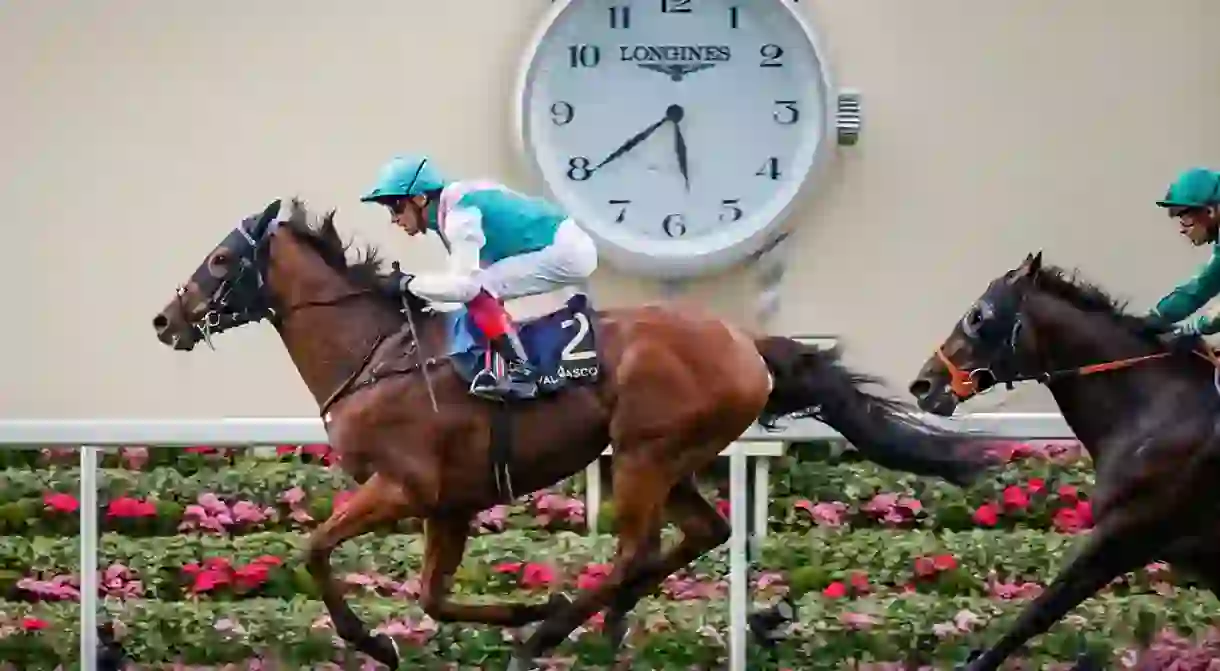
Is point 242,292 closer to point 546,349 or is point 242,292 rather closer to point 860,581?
point 546,349

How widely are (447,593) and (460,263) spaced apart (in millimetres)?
756

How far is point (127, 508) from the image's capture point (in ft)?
13.8

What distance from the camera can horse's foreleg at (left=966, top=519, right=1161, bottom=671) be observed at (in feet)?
11.8

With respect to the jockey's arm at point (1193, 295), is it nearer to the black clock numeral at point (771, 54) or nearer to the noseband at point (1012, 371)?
the noseband at point (1012, 371)

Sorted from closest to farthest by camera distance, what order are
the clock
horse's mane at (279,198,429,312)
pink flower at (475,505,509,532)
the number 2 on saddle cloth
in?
the number 2 on saddle cloth → horse's mane at (279,198,429,312) → pink flower at (475,505,509,532) → the clock

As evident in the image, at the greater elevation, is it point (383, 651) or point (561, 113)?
point (561, 113)

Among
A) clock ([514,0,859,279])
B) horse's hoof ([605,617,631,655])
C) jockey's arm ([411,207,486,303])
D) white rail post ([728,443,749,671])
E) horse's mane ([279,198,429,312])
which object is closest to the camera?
jockey's arm ([411,207,486,303])

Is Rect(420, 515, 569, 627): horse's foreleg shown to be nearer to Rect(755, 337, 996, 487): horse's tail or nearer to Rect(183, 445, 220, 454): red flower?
Rect(755, 337, 996, 487): horse's tail

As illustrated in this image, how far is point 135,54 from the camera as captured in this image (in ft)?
17.5

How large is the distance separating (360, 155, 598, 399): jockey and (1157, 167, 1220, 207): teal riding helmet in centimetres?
125

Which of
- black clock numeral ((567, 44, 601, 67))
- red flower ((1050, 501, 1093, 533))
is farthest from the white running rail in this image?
black clock numeral ((567, 44, 601, 67))

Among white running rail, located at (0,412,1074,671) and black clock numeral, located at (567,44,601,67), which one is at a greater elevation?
black clock numeral, located at (567,44,601,67)

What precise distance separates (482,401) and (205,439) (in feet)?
2.40

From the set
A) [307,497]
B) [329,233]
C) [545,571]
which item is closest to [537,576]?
[545,571]
